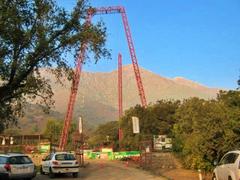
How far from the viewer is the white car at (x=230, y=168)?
17641mm

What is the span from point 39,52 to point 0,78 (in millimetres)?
2490

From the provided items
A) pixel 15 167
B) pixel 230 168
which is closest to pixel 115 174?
pixel 15 167

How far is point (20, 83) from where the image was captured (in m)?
25.5

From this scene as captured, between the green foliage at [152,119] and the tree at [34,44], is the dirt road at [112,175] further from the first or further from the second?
the green foliage at [152,119]

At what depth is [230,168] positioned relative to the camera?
18.4 meters

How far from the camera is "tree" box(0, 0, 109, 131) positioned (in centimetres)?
2344

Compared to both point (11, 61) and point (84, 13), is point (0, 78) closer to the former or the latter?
point (11, 61)

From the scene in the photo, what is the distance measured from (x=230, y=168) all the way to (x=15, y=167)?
1220 cm

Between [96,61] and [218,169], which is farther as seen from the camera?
[96,61]

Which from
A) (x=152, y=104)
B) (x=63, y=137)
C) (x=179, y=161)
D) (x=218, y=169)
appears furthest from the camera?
(x=63, y=137)

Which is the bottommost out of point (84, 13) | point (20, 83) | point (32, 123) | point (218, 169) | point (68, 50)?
point (218, 169)

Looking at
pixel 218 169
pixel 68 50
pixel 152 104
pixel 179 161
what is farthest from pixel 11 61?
pixel 152 104

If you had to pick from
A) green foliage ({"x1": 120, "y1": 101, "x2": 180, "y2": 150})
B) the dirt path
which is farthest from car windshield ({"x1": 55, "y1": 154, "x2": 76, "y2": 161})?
green foliage ({"x1": 120, "y1": 101, "x2": 180, "y2": 150})

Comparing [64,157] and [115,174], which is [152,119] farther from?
[64,157]
